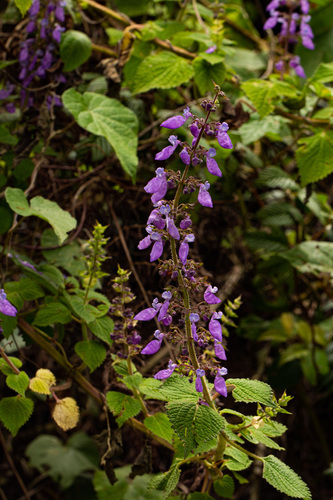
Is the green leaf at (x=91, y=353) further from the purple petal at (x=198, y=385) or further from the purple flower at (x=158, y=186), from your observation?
the purple flower at (x=158, y=186)

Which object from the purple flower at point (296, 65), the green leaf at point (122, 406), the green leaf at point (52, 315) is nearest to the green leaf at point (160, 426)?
the green leaf at point (122, 406)

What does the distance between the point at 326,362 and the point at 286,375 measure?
0.15 m

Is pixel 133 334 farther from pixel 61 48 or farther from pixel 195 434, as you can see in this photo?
pixel 61 48

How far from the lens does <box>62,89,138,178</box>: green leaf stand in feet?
4.20

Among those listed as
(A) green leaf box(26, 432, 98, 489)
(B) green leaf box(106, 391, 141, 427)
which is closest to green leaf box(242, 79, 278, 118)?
(B) green leaf box(106, 391, 141, 427)

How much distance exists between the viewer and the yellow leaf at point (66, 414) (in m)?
0.95

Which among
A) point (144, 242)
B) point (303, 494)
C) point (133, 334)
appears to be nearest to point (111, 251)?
point (133, 334)

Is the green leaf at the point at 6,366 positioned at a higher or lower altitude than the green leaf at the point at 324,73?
lower

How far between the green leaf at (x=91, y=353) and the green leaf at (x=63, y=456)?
1006mm

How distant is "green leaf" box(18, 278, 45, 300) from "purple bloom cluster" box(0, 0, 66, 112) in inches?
24.2

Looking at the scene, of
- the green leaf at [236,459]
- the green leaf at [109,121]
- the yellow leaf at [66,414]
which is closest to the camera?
the green leaf at [236,459]

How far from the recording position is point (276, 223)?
1764 mm

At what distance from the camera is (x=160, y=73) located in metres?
1.38

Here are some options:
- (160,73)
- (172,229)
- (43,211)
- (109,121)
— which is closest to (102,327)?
(43,211)
